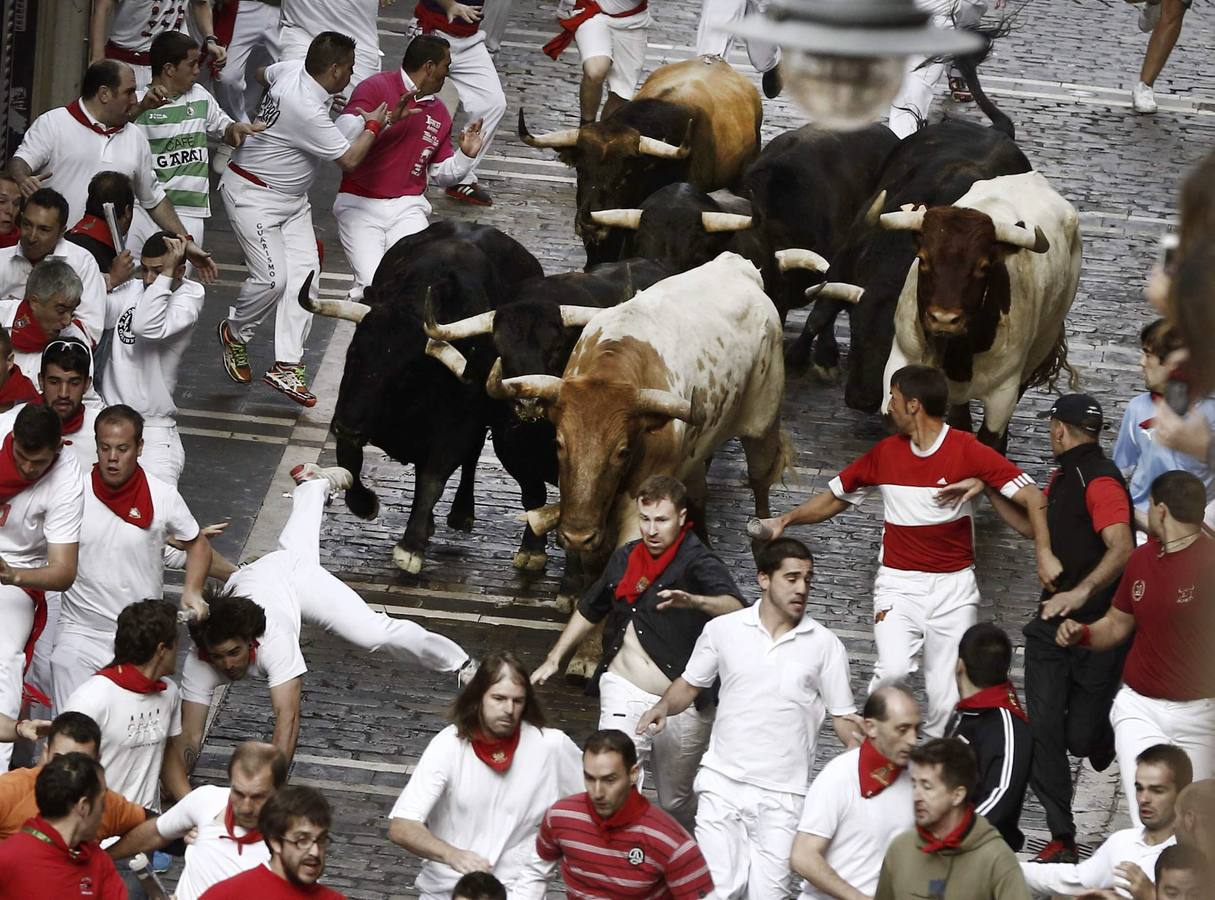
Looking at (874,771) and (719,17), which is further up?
(874,771)

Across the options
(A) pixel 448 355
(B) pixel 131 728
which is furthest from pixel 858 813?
(A) pixel 448 355

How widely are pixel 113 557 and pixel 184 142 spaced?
5136mm

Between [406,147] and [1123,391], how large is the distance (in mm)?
5783

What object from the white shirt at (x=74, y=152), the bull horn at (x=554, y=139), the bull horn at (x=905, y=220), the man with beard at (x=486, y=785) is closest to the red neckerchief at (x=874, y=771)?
the man with beard at (x=486, y=785)

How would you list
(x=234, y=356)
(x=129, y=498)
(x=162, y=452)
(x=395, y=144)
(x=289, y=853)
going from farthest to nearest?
(x=234, y=356)
(x=395, y=144)
(x=162, y=452)
(x=129, y=498)
(x=289, y=853)

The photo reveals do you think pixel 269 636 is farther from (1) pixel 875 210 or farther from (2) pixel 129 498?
(1) pixel 875 210

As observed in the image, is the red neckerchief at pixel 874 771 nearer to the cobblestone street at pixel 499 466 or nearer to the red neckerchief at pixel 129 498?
the cobblestone street at pixel 499 466

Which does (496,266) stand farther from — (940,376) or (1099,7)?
(1099,7)

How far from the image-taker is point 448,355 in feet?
39.7

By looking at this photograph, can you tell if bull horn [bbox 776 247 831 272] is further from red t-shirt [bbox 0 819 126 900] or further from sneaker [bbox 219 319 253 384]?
red t-shirt [bbox 0 819 126 900]

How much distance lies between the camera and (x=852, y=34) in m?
4.13

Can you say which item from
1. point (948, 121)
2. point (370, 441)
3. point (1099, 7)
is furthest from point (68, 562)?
point (1099, 7)

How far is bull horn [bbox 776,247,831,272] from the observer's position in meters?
14.5

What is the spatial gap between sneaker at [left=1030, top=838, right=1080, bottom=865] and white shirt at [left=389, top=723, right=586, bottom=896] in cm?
263
